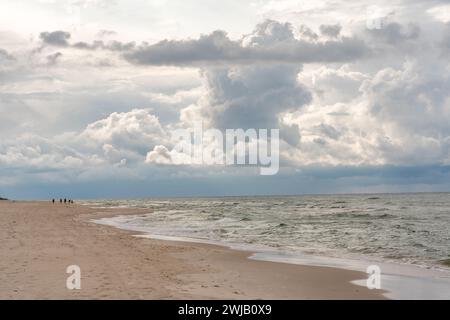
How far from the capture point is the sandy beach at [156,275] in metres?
13.4

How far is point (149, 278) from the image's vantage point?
15.6 meters

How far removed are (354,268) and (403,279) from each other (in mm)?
2622

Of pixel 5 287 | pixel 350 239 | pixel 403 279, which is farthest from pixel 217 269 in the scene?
pixel 350 239

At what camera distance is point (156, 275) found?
53.7 ft

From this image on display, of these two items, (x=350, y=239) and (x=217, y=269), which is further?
(x=350, y=239)

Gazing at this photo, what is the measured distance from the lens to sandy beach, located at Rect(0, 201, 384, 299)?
43.9 ft
